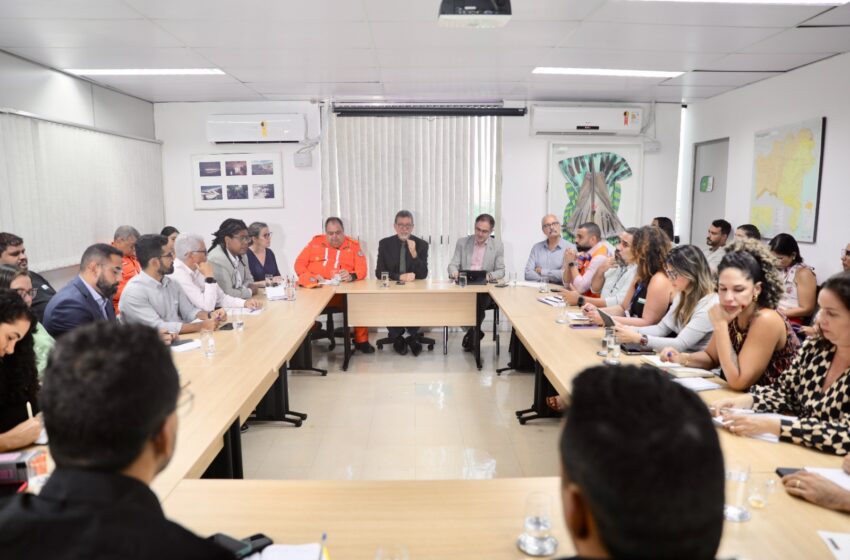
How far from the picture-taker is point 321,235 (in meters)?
6.70

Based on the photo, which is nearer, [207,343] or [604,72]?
[207,343]

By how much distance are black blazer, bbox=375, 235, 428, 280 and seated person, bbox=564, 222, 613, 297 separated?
1.69 meters

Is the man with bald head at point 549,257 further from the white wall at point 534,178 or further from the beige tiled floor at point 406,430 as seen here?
the beige tiled floor at point 406,430

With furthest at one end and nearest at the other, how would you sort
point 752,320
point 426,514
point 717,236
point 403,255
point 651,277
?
point 403,255, point 717,236, point 651,277, point 752,320, point 426,514

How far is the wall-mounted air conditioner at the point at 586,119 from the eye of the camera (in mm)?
6801

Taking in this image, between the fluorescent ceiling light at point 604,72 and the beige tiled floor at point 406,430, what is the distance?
9.46 ft

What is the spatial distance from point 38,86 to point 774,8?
5.54 m

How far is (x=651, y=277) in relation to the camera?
4094 mm

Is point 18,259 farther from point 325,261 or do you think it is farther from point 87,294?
point 325,261

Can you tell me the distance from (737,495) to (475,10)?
2.54 m

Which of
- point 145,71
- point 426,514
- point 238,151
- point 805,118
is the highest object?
point 145,71

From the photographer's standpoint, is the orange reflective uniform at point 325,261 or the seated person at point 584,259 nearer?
the seated person at point 584,259

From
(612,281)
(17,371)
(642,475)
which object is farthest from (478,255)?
(642,475)

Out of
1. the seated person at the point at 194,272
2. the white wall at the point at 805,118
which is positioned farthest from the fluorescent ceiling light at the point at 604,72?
the seated person at the point at 194,272
